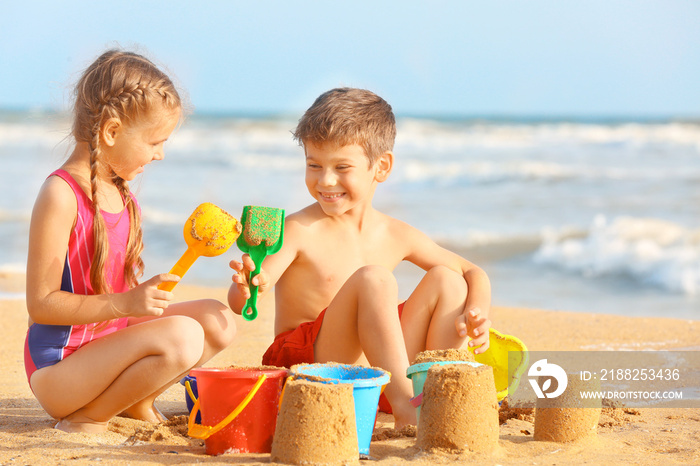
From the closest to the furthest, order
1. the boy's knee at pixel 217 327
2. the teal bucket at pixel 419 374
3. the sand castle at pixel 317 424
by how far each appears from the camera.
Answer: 1. the sand castle at pixel 317 424
2. the teal bucket at pixel 419 374
3. the boy's knee at pixel 217 327

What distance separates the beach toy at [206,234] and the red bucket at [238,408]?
44 cm

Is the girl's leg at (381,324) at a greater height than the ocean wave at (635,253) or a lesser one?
lesser

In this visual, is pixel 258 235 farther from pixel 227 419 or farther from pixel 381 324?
pixel 227 419

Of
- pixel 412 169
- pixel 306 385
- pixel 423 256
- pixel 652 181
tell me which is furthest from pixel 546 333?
pixel 412 169

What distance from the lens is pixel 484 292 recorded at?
121 inches

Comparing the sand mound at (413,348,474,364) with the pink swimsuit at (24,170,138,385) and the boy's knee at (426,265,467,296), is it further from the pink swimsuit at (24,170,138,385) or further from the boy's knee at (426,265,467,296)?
the pink swimsuit at (24,170,138,385)

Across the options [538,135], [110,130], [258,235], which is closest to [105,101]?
[110,130]

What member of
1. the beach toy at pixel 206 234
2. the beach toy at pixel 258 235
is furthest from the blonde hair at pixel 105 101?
the beach toy at pixel 258 235

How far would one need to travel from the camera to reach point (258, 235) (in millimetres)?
2713

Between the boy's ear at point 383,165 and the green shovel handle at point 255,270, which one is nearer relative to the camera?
the green shovel handle at point 255,270

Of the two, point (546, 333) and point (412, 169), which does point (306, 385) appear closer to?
point (546, 333)

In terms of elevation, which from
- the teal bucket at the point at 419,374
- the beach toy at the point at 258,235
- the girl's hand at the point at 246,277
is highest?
the beach toy at the point at 258,235

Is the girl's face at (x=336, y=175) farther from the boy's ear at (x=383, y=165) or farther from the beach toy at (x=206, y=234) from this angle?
the beach toy at (x=206, y=234)

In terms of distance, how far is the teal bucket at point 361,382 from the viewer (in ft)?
7.42
